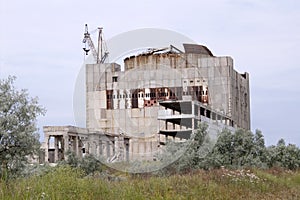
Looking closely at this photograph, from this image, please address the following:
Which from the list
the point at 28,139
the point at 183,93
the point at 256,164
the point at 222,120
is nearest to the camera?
the point at 28,139

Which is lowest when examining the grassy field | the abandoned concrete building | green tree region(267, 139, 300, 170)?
green tree region(267, 139, 300, 170)

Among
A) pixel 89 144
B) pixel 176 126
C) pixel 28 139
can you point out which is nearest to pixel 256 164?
pixel 28 139

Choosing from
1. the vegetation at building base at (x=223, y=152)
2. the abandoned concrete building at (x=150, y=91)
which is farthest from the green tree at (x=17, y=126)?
the abandoned concrete building at (x=150, y=91)

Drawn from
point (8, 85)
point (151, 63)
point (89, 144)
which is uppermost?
point (151, 63)

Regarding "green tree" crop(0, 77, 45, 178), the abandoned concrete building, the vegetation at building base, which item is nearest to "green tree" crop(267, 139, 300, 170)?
the vegetation at building base

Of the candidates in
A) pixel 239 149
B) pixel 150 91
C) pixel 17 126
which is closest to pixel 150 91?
pixel 150 91

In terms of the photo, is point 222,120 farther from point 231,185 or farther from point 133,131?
point 231,185

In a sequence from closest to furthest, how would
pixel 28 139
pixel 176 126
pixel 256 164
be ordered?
pixel 28 139 < pixel 256 164 < pixel 176 126

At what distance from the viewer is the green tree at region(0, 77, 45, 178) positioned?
29.6m

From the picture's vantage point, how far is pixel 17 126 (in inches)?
1177

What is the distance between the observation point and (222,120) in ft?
259

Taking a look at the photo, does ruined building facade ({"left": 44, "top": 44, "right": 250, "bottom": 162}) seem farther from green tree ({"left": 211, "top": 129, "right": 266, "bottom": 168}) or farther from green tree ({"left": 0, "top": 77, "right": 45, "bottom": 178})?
green tree ({"left": 0, "top": 77, "right": 45, "bottom": 178})

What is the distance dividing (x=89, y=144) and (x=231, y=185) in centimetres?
5691

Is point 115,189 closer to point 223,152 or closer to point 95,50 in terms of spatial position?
point 223,152
